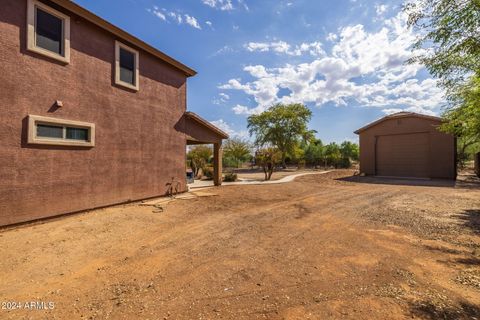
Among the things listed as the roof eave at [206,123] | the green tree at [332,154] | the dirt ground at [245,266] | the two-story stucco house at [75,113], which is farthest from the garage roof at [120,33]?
the green tree at [332,154]

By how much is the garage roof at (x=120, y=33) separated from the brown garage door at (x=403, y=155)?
18684 mm

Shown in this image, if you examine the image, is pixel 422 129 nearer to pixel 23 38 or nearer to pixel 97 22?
pixel 97 22

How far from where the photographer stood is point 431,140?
18766 millimetres

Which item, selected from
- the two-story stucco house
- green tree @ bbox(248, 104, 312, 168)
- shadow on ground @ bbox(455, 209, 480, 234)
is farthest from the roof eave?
green tree @ bbox(248, 104, 312, 168)

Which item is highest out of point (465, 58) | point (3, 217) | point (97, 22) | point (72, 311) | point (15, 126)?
point (97, 22)

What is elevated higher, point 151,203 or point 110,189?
point 110,189

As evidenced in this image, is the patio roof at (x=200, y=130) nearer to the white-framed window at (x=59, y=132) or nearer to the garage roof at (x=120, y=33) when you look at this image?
the garage roof at (x=120, y=33)

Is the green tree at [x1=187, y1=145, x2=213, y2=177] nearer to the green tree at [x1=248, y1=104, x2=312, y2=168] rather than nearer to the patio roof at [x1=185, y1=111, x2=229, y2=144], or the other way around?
the patio roof at [x1=185, y1=111, x2=229, y2=144]

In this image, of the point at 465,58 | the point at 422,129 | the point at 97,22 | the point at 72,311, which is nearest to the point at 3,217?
the point at 72,311

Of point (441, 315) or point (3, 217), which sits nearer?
→ point (441, 315)

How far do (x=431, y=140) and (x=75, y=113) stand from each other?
24012mm

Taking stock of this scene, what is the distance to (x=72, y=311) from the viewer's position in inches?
115

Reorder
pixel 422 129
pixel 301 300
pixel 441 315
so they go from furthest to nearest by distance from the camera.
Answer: pixel 422 129
pixel 301 300
pixel 441 315

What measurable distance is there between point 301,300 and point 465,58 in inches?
275
